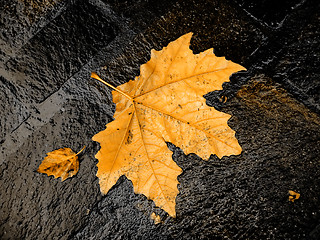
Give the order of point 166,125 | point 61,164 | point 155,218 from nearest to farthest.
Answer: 1. point 166,125
2. point 155,218
3. point 61,164

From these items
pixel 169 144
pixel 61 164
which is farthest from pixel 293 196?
pixel 61 164

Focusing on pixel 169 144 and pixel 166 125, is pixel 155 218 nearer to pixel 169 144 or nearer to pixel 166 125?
pixel 169 144

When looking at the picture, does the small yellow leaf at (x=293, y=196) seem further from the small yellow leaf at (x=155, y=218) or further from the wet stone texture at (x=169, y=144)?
the small yellow leaf at (x=155, y=218)

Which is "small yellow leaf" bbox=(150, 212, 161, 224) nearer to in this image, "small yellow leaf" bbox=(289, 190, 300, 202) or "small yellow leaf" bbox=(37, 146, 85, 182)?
"small yellow leaf" bbox=(37, 146, 85, 182)

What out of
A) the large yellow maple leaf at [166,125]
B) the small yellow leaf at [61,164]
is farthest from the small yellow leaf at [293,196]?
the small yellow leaf at [61,164]

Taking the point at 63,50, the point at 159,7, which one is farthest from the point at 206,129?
the point at 63,50
